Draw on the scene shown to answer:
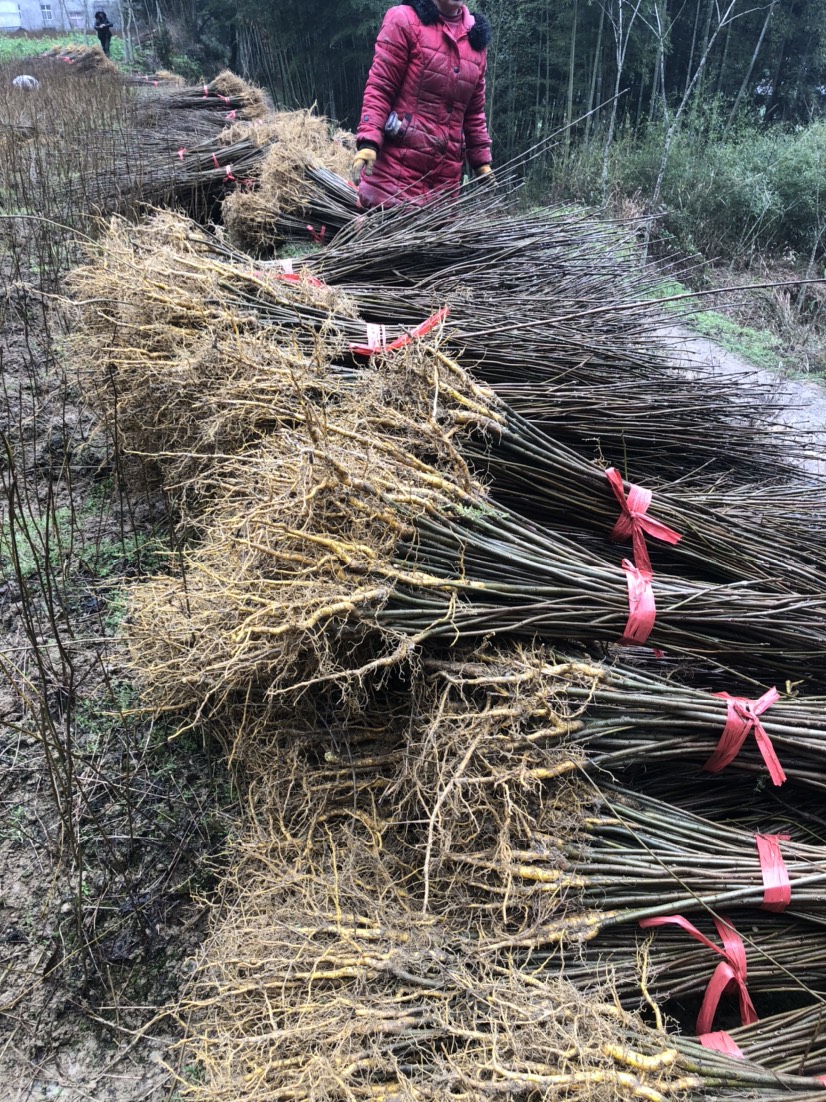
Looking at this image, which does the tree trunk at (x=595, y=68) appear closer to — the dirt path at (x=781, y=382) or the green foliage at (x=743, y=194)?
the green foliage at (x=743, y=194)

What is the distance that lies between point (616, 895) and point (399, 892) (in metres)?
0.46

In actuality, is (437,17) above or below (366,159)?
above

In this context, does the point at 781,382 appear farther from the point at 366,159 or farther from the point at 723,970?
the point at 723,970

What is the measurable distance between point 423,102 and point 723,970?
4.61 m

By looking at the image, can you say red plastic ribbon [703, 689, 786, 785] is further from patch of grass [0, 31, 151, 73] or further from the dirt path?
patch of grass [0, 31, 151, 73]

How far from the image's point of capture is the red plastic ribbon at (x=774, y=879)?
61.5 inches

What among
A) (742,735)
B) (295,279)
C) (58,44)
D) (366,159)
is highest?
(58,44)

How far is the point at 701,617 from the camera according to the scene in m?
1.83

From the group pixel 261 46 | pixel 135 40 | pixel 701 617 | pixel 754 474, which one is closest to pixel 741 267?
pixel 754 474

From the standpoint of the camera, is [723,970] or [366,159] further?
[366,159]

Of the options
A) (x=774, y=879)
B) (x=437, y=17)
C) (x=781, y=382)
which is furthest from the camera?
(x=781, y=382)

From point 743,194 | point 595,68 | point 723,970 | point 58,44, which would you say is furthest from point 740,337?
point 58,44

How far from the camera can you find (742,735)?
1683 millimetres

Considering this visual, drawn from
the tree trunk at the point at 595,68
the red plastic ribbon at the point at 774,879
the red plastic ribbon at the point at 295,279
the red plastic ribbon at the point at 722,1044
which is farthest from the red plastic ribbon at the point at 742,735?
the tree trunk at the point at 595,68
